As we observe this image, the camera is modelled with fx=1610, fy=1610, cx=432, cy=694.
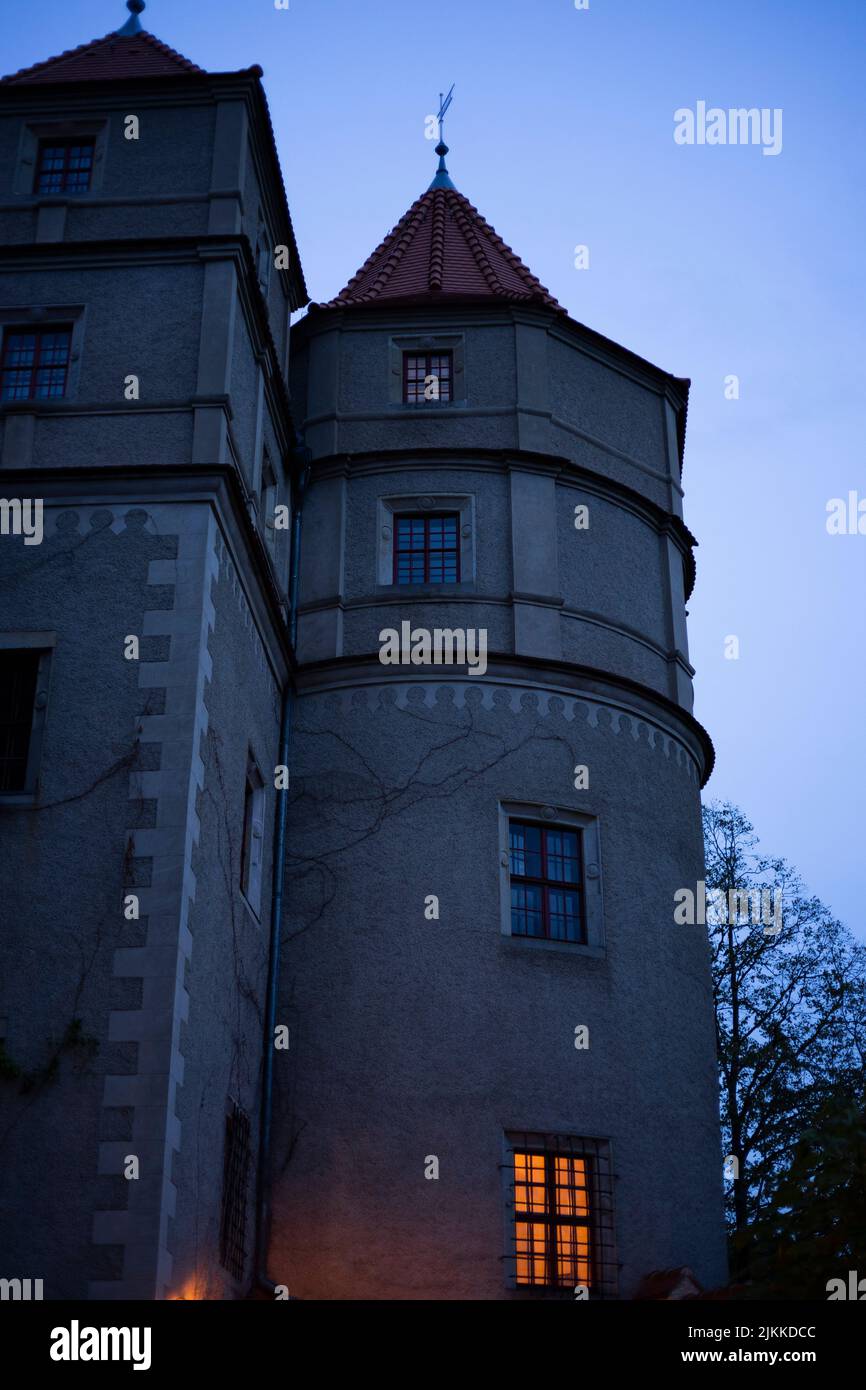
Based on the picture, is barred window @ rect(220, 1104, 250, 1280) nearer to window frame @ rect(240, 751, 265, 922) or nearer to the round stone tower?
the round stone tower

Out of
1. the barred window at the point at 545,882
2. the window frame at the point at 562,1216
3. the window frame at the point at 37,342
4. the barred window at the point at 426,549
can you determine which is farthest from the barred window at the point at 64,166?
the window frame at the point at 562,1216

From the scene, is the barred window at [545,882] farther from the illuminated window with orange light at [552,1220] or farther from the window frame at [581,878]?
the illuminated window with orange light at [552,1220]

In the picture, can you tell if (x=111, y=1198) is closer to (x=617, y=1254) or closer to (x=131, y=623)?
(x=131, y=623)

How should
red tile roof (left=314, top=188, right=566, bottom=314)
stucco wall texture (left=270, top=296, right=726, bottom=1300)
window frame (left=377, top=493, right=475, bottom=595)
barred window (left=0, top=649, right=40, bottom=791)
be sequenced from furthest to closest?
red tile roof (left=314, top=188, right=566, bottom=314), window frame (left=377, top=493, right=475, bottom=595), stucco wall texture (left=270, top=296, right=726, bottom=1300), barred window (left=0, top=649, right=40, bottom=791)

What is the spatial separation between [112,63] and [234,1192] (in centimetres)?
1312

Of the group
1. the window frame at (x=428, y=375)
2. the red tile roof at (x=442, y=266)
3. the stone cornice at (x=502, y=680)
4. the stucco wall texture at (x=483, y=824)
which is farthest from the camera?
the red tile roof at (x=442, y=266)

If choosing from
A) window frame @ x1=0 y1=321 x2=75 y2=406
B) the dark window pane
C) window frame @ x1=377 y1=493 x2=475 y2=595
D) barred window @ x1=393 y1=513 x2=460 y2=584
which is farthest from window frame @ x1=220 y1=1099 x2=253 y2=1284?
window frame @ x1=0 y1=321 x2=75 y2=406

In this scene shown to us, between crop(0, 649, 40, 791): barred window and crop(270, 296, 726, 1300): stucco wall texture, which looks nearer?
crop(0, 649, 40, 791): barred window

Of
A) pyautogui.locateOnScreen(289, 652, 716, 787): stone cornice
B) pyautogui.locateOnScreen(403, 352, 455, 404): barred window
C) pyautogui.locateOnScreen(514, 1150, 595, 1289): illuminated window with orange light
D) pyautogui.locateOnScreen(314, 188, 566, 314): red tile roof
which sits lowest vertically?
pyautogui.locateOnScreen(514, 1150, 595, 1289): illuminated window with orange light

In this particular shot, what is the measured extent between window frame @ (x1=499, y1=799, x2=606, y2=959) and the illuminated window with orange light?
2.22m

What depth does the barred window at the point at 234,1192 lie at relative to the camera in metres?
14.7

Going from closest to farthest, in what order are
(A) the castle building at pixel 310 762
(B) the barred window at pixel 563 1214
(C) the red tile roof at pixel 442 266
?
(A) the castle building at pixel 310 762
(B) the barred window at pixel 563 1214
(C) the red tile roof at pixel 442 266

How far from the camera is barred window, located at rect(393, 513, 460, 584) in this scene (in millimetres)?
19656
